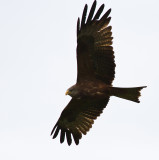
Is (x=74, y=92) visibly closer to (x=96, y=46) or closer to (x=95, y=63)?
(x=95, y=63)

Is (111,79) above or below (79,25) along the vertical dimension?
below

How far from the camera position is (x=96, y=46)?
11.7 metres

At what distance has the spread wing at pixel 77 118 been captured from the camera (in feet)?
41.3

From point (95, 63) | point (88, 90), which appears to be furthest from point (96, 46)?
point (88, 90)

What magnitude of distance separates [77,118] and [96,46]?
238 cm

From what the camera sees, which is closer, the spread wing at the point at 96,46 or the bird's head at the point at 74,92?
the spread wing at the point at 96,46

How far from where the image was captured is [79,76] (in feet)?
39.1

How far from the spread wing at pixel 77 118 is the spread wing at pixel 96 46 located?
113 centimetres

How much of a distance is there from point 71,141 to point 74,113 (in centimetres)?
81

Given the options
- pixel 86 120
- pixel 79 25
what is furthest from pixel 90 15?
pixel 86 120

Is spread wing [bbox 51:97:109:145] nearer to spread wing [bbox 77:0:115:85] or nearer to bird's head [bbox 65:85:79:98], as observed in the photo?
bird's head [bbox 65:85:79:98]

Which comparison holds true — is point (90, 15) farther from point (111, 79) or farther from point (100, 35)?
point (111, 79)

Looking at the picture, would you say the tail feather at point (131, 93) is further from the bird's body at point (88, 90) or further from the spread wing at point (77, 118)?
the spread wing at point (77, 118)

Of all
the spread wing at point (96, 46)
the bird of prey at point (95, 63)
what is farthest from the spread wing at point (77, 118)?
the spread wing at point (96, 46)
